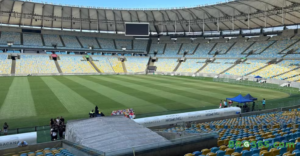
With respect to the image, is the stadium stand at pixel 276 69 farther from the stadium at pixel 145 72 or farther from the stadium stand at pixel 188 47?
the stadium stand at pixel 188 47

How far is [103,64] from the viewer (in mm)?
65812

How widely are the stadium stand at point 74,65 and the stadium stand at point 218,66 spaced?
3066 cm

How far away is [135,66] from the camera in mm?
68938

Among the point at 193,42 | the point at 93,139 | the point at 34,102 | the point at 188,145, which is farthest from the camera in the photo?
the point at 193,42

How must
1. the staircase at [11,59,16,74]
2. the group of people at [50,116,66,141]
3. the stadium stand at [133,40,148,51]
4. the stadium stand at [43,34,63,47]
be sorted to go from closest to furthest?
the group of people at [50,116,66,141], the staircase at [11,59,16,74], the stadium stand at [43,34,63,47], the stadium stand at [133,40,148,51]

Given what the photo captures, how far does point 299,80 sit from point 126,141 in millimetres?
39553

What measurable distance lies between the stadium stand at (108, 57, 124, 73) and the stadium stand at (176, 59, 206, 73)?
17.2 m

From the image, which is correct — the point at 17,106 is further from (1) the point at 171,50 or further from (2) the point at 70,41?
(1) the point at 171,50

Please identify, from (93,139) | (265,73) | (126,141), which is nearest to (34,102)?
(93,139)

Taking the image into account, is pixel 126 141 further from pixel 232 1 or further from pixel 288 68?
pixel 288 68

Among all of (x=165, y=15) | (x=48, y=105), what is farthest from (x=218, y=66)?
(x=48, y=105)

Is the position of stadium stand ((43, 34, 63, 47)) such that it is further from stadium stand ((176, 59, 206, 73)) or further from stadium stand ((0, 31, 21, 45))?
stadium stand ((176, 59, 206, 73))

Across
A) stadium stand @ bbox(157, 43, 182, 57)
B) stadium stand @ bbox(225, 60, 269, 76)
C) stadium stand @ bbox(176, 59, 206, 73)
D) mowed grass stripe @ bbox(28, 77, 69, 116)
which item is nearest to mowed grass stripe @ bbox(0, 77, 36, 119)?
mowed grass stripe @ bbox(28, 77, 69, 116)

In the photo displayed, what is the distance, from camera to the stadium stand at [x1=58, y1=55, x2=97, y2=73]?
58625 mm
